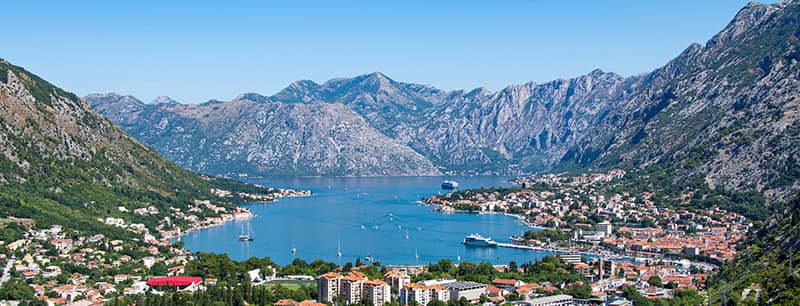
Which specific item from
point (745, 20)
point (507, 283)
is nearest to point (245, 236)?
point (507, 283)

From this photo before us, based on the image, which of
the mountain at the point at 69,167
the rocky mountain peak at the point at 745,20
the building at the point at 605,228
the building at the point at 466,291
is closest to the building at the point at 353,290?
the building at the point at 466,291

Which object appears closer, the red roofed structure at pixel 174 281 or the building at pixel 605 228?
the red roofed structure at pixel 174 281

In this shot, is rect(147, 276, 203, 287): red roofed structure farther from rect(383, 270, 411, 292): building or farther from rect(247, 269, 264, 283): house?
rect(383, 270, 411, 292): building

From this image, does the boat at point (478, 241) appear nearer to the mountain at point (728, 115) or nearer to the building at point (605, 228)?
the building at point (605, 228)

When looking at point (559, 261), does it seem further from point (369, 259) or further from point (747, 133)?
point (747, 133)

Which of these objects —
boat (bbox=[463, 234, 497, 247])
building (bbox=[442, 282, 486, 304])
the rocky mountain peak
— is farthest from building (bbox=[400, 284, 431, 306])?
the rocky mountain peak
